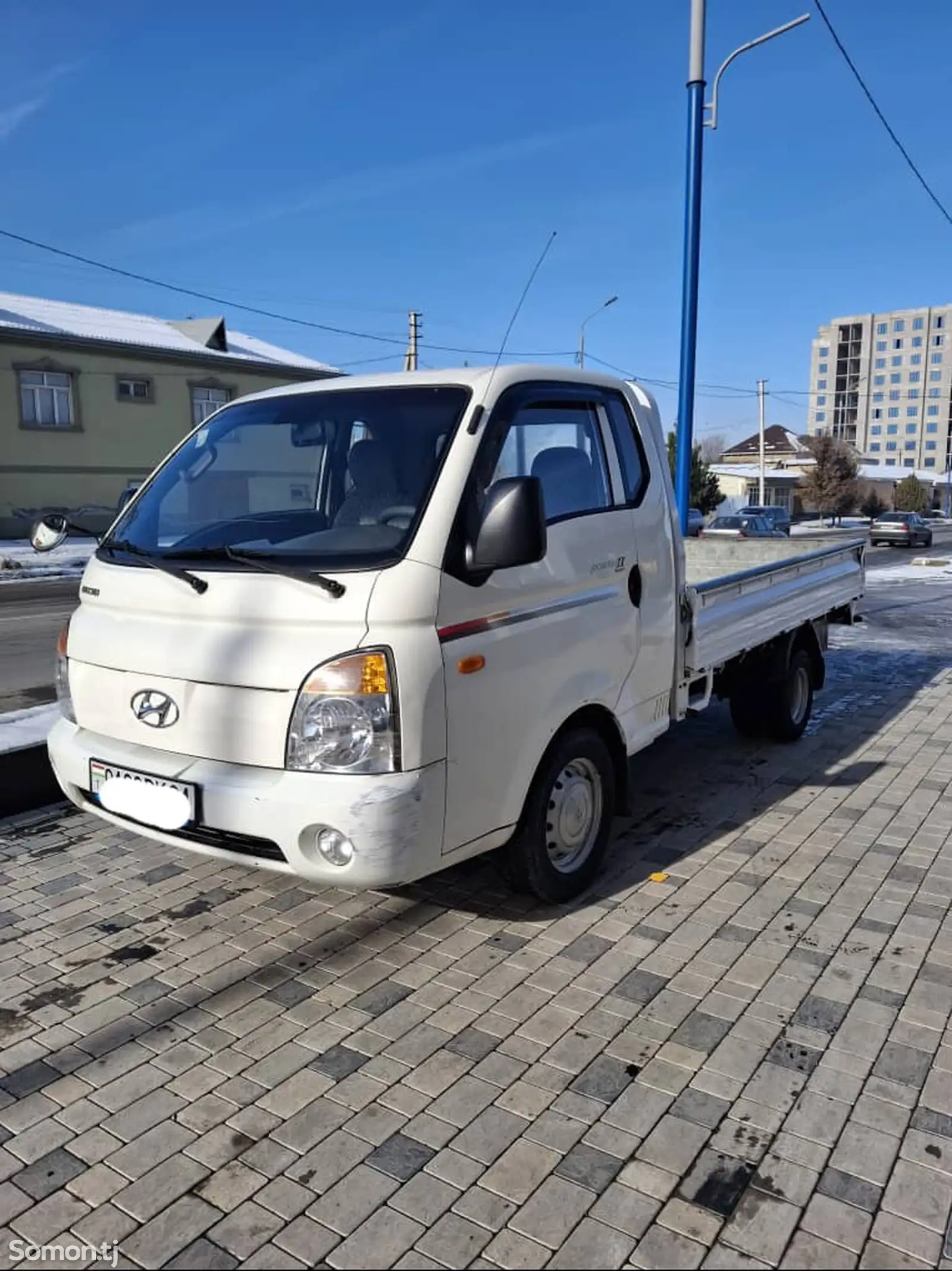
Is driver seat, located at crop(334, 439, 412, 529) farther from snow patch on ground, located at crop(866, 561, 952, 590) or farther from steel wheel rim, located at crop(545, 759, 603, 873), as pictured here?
snow patch on ground, located at crop(866, 561, 952, 590)

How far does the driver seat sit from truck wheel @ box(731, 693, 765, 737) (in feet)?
12.0

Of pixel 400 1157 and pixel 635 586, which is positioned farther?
pixel 635 586

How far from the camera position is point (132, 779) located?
10.9 feet

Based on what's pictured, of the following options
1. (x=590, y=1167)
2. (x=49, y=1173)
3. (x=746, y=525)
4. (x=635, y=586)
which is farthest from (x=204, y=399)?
(x=590, y=1167)

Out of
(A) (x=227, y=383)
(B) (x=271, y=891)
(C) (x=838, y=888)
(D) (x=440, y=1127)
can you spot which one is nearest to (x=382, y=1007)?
(D) (x=440, y=1127)

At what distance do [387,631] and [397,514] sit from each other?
0.55m

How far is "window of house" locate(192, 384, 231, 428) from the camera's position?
100 feet

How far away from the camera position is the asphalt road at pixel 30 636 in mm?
7828

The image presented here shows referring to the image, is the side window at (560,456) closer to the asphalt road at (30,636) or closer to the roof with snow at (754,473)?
the asphalt road at (30,636)

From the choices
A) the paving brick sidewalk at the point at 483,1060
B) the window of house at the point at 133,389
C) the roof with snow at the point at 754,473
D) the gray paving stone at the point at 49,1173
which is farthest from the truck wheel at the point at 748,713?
the roof with snow at the point at 754,473

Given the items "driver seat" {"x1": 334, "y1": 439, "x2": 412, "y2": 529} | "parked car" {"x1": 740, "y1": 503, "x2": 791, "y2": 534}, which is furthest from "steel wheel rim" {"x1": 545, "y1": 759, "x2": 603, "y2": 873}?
"parked car" {"x1": 740, "y1": 503, "x2": 791, "y2": 534}

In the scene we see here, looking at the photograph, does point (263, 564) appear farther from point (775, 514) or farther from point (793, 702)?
point (775, 514)

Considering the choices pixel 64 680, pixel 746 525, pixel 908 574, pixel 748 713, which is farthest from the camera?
pixel 746 525

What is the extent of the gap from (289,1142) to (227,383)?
31.3 m
